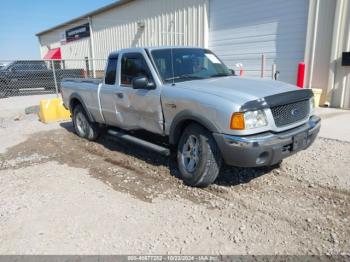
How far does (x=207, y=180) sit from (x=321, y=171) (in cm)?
183

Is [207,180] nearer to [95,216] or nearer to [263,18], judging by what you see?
[95,216]

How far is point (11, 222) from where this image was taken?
11.2ft

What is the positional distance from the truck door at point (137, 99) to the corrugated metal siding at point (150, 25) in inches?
341

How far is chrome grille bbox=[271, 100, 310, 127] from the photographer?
3559 millimetres

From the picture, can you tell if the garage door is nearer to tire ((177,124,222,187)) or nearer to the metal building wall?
tire ((177,124,222,187))

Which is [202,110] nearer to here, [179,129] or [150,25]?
[179,129]

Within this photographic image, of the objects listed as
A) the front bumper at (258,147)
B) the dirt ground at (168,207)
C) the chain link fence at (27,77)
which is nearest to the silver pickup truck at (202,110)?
the front bumper at (258,147)

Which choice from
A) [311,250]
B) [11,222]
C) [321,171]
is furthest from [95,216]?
[321,171]

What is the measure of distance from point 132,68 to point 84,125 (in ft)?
8.33

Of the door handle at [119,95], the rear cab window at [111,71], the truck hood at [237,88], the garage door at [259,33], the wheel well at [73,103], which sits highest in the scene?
the garage door at [259,33]

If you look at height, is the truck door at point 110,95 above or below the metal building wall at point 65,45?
below

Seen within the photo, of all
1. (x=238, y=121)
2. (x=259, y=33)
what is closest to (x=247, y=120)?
(x=238, y=121)

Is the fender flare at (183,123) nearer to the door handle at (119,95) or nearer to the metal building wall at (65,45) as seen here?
the door handle at (119,95)

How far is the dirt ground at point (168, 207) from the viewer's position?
114 inches
